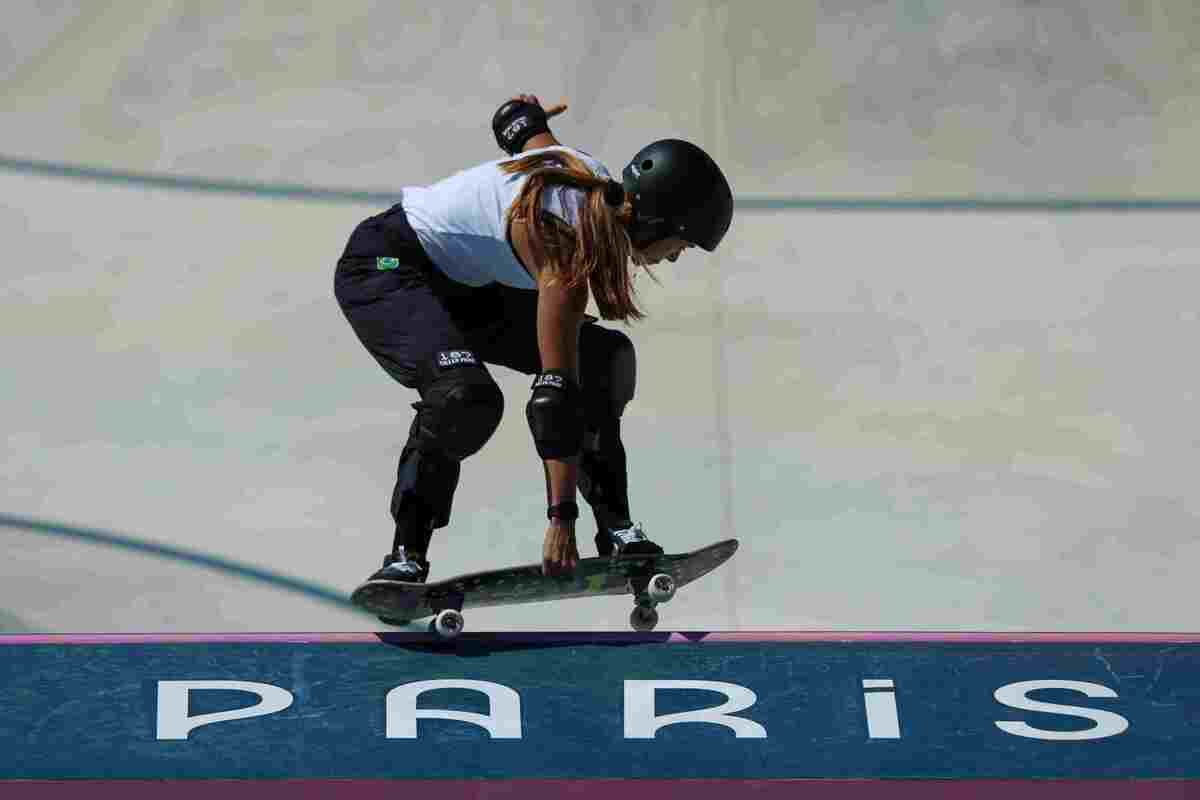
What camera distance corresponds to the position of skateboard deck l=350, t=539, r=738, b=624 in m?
4.71

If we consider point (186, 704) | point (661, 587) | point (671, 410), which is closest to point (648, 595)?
point (661, 587)

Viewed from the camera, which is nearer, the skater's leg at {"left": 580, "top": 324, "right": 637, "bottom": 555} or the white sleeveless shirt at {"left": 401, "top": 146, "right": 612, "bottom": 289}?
the white sleeveless shirt at {"left": 401, "top": 146, "right": 612, "bottom": 289}

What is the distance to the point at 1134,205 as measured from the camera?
8906mm

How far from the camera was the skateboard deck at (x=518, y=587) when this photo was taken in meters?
4.71

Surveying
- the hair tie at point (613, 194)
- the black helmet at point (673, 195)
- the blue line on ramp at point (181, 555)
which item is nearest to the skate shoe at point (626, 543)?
the black helmet at point (673, 195)

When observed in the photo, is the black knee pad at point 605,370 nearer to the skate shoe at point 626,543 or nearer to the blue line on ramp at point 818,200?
the skate shoe at point 626,543

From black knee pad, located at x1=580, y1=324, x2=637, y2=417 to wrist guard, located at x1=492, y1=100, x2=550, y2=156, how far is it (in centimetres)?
59

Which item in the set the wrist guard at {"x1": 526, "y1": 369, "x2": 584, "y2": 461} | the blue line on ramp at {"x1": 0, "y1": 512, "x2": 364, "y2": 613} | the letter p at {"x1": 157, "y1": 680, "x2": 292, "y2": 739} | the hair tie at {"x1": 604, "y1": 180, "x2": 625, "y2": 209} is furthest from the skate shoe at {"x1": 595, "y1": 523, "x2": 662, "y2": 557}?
the blue line on ramp at {"x1": 0, "y1": 512, "x2": 364, "y2": 613}

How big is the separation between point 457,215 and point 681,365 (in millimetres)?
3249

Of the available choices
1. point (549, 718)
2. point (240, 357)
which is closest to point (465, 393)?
point (549, 718)

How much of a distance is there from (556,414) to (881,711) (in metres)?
1.03

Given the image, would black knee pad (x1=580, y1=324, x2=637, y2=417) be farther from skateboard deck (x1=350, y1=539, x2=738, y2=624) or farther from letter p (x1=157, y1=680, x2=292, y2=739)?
letter p (x1=157, y1=680, x2=292, y2=739)

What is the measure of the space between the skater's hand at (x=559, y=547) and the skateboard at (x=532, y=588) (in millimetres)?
100

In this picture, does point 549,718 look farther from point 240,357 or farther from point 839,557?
point 240,357
